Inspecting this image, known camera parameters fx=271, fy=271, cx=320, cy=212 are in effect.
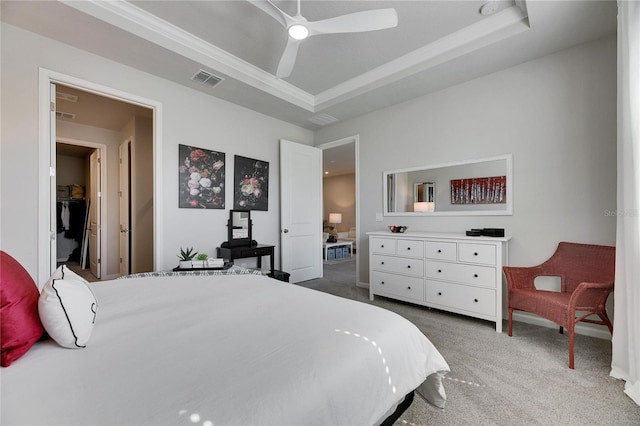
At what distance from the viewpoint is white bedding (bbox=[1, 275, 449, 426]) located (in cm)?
64

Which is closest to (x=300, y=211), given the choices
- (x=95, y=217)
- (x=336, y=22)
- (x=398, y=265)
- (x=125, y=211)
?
(x=398, y=265)

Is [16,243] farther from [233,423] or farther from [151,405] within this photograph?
[233,423]

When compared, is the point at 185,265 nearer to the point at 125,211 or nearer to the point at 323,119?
the point at 125,211

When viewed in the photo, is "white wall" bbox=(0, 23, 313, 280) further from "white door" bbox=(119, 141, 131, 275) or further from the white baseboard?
the white baseboard

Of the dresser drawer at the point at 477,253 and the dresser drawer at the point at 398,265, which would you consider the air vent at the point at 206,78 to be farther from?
the dresser drawer at the point at 477,253

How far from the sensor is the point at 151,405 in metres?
0.65

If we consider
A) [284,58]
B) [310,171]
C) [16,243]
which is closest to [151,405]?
[284,58]

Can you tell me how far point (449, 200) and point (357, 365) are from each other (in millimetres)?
2861

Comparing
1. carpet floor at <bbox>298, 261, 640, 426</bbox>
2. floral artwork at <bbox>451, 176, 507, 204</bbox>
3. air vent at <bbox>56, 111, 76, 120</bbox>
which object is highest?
air vent at <bbox>56, 111, 76, 120</bbox>

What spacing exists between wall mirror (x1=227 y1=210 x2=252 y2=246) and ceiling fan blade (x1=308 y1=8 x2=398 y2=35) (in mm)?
2434

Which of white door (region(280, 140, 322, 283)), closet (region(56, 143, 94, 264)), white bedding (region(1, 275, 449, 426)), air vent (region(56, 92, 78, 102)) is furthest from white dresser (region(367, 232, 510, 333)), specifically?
closet (region(56, 143, 94, 264))

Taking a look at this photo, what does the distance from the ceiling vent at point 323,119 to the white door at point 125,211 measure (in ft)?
9.48

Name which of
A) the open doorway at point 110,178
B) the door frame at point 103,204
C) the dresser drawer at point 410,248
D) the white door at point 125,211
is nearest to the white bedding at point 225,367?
the dresser drawer at point 410,248

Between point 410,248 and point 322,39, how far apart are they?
94.3 inches
